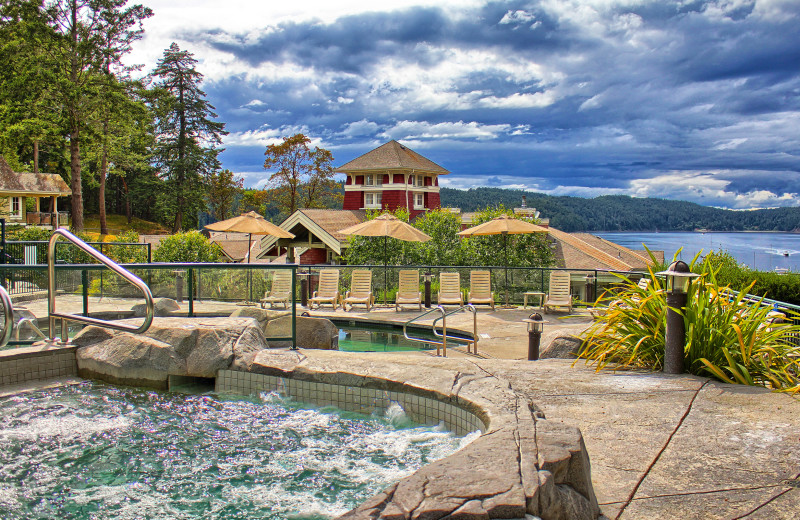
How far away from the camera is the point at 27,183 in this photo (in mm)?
39594

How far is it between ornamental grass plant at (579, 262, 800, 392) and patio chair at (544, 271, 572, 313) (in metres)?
6.95

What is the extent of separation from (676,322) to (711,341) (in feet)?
1.34

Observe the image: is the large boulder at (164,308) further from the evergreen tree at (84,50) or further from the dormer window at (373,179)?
the dormer window at (373,179)

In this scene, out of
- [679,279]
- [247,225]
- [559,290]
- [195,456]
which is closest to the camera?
[195,456]

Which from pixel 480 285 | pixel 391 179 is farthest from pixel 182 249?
pixel 391 179

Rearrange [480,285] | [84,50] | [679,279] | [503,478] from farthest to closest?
[84,50] → [480,285] → [679,279] → [503,478]

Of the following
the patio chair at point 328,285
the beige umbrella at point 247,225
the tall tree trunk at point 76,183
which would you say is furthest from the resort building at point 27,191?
the patio chair at point 328,285

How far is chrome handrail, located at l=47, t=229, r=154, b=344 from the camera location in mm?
4820

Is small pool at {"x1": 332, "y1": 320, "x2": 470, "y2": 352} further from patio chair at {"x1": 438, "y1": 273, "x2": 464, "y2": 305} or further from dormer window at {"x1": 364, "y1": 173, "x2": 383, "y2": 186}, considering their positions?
dormer window at {"x1": 364, "y1": 173, "x2": 383, "y2": 186}

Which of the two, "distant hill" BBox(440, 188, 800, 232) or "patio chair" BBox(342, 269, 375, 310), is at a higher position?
"distant hill" BBox(440, 188, 800, 232)

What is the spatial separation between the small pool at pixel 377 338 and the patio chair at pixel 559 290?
10.4 ft

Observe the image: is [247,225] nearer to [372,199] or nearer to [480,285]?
[480,285]

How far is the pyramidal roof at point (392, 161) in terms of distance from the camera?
49000 mm

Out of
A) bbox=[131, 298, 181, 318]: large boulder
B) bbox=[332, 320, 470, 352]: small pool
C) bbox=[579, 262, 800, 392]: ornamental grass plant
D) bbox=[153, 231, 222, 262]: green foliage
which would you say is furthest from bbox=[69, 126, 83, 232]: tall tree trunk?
bbox=[579, 262, 800, 392]: ornamental grass plant
